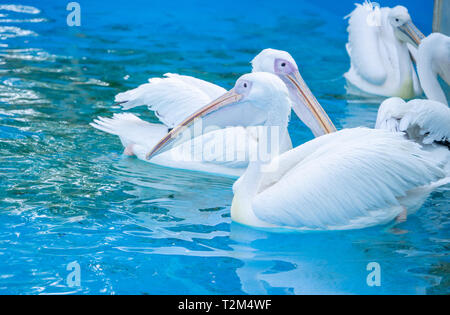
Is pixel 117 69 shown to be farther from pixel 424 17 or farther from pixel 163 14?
pixel 424 17

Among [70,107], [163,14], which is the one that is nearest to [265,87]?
[70,107]

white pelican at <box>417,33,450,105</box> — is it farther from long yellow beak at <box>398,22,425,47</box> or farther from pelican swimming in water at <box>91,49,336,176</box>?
pelican swimming in water at <box>91,49,336,176</box>

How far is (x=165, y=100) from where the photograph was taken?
464 cm

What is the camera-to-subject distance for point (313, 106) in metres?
4.34

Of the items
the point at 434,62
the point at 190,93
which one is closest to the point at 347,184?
the point at 190,93

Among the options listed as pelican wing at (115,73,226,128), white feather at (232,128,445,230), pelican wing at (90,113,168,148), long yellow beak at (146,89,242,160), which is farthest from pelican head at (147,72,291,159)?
pelican wing at (90,113,168,148)

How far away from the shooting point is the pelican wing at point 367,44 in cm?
673

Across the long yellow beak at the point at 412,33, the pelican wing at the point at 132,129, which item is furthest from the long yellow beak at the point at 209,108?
the long yellow beak at the point at 412,33

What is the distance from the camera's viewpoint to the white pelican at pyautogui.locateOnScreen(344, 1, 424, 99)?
21.6ft

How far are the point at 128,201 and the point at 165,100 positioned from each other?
92 cm

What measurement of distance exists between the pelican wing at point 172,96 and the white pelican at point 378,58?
2539 millimetres

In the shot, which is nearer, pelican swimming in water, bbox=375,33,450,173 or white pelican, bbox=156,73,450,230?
white pelican, bbox=156,73,450,230

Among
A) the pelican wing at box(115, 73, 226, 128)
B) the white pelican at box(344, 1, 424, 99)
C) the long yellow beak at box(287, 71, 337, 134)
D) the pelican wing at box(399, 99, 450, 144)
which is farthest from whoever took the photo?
the white pelican at box(344, 1, 424, 99)

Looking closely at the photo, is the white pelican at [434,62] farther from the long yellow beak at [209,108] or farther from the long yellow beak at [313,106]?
the long yellow beak at [209,108]
